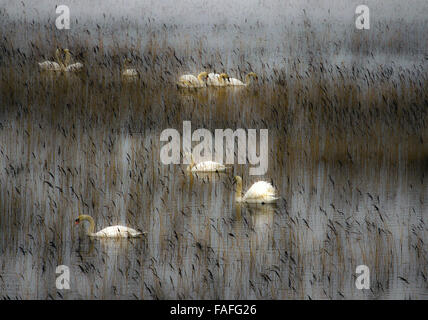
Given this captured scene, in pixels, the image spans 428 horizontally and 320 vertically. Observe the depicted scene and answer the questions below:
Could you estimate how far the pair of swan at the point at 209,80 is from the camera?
1247 centimetres

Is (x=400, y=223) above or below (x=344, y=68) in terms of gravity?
below

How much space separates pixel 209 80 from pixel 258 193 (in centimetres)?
430

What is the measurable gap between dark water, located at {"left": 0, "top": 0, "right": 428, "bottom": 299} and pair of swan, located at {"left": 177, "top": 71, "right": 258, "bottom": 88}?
156 mm

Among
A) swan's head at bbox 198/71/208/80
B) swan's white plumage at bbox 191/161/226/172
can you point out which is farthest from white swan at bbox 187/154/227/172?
swan's head at bbox 198/71/208/80

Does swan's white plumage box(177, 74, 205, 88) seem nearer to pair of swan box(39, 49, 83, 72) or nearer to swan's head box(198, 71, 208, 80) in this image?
swan's head box(198, 71, 208, 80)

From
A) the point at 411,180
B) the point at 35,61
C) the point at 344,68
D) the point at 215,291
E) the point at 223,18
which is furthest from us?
the point at 223,18

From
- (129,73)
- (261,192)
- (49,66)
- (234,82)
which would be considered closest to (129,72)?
(129,73)

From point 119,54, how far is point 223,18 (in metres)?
1.72

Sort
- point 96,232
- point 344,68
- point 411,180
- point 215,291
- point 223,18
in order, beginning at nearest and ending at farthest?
point 215,291 < point 96,232 < point 411,180 < point 344,68 < point 223,18

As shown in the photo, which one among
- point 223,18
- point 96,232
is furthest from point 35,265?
point 223,18

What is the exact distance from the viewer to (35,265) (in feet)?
23.5

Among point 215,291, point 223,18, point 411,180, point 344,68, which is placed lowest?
point 215,291

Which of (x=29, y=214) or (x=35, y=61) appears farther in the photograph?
(x=35, y=61)

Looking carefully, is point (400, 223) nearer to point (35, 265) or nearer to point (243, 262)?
point (243, 262)
